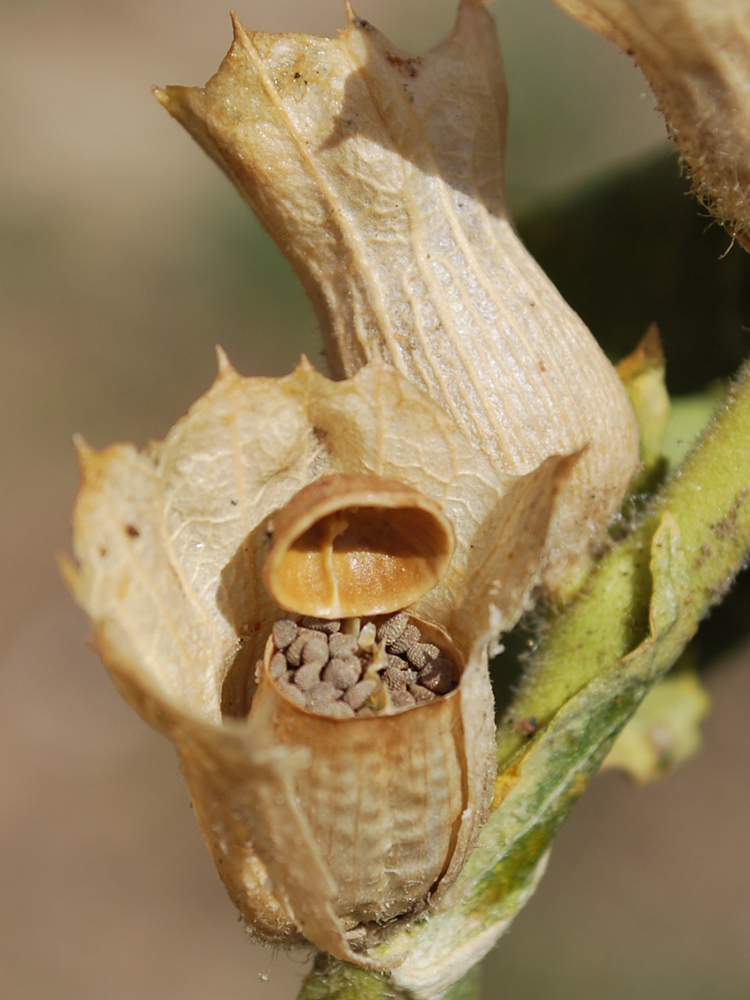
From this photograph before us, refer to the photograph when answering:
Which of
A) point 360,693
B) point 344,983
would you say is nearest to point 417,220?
point 360,693

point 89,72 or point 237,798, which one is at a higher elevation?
point 89,72

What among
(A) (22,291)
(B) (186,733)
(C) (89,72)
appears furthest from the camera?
(C) (89,72)

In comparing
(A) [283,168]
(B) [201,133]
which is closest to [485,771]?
(A) [283,168]

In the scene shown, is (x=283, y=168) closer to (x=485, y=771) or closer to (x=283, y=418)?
(x=283, y=418)

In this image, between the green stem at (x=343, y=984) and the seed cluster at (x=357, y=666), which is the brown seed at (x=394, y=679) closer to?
the seed cluster at (x=357, y=666)

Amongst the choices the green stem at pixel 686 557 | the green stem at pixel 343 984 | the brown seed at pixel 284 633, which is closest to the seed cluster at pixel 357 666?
the brown seed at pixel 284 633

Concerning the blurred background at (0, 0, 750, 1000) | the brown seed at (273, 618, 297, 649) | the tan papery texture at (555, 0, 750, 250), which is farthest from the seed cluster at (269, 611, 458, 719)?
the blurred background at (0, 0, 750, 1000)
